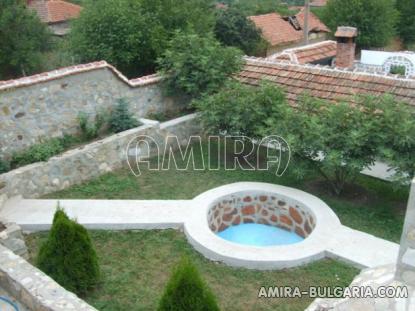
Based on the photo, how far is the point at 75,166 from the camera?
8945mm

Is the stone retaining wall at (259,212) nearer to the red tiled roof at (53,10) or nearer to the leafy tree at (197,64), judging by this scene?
the leafy tree at (197,64)

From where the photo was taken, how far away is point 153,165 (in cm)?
1016

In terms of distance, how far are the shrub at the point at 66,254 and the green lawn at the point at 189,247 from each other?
0.40m

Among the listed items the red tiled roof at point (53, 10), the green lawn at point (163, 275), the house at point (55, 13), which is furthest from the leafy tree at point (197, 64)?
the red tiled roof at point (53, 10)

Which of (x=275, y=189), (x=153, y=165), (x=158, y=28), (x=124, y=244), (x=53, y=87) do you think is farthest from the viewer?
(x=158, y=28)

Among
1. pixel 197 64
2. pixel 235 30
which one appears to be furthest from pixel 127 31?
pixel 235 30

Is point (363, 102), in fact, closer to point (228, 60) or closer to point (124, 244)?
point (228, 60)

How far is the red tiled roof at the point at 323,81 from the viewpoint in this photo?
9.78m

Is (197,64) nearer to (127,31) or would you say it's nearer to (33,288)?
(127,31)

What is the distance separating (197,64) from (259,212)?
4.23 m

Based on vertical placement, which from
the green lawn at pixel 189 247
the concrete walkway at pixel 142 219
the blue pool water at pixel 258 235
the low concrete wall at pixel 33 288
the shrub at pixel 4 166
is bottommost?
the blue pool water at pixel 258 235

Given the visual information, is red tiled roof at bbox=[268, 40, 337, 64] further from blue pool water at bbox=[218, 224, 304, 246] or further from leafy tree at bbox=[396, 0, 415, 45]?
leafy tree at bbox=[396, 0, 415, 45]

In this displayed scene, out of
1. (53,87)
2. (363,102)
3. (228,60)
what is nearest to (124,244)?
(53,87)

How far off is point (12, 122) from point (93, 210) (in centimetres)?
256
